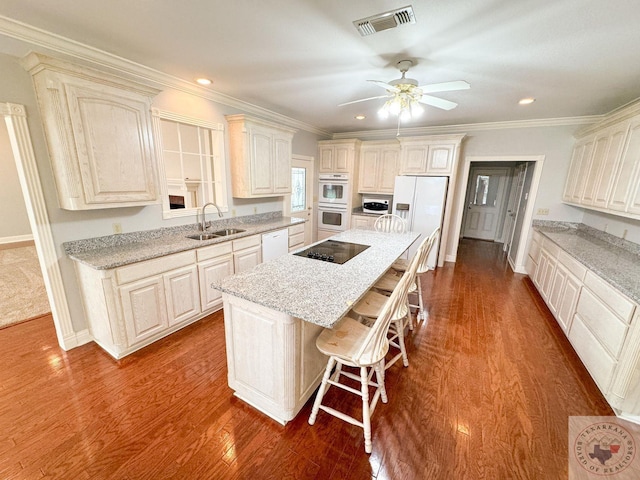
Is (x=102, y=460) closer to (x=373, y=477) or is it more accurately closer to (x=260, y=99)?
(x=373, y=477)

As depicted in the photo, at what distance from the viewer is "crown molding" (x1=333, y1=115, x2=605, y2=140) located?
3802 mm

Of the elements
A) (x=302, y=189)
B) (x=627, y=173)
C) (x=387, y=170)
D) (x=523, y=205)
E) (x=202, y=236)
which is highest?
(x=387, y=170)

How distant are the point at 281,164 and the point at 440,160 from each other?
2.71 meters

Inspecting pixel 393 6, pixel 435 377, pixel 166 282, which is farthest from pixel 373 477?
pixel 393 6

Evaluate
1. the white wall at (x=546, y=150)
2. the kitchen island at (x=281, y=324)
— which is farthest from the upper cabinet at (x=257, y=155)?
the white wall at (x=546, y=150)

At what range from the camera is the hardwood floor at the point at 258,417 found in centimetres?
142

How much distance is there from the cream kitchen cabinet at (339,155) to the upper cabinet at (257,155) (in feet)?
4.25

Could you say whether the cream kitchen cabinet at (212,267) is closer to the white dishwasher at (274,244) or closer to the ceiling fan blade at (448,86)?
the white dishwasher at (274,244)

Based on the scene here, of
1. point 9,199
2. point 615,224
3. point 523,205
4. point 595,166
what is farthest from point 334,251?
point 9,199

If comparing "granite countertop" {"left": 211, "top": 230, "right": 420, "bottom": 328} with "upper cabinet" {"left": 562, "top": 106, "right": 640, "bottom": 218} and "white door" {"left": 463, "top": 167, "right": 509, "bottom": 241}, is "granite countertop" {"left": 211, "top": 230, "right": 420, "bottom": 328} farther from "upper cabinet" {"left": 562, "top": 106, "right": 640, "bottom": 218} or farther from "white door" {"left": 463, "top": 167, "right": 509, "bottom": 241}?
"white door" {"left": 463, "top": 167, "right": 509, "bottom": 241}

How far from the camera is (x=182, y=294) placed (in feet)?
8.44

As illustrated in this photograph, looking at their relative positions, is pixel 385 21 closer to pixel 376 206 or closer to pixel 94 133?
pixel 94 133

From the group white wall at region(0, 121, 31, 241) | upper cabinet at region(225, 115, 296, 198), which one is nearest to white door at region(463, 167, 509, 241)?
upper cabinet at region(225, 115, 296, 198)

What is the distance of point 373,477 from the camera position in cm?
137
